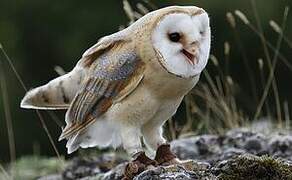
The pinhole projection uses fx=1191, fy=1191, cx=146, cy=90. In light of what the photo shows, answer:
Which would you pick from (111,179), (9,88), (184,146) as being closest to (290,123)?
(184,146)

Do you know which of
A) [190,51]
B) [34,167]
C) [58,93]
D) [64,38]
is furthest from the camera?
[64,38]

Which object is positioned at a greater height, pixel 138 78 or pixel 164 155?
pixel 138 78

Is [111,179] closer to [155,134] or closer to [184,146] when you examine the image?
[155,134]

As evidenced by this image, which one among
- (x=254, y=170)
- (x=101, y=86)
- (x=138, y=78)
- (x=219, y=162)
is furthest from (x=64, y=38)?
(x=254, y=170)

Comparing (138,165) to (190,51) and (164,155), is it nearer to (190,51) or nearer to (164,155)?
(164,155)

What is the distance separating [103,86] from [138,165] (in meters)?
0.42

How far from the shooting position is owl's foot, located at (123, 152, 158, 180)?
17.4 ft

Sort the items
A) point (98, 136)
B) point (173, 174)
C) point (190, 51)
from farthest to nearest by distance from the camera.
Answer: point (98, 136), point (190, 51), point (173, 174)

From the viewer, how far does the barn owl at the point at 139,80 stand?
5.21 metres

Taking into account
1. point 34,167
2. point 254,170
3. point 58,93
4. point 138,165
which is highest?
point 58,93

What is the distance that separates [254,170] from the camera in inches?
200

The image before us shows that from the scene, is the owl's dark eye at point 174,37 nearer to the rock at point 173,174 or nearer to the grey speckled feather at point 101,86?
the grey speckled feather at point 101,86

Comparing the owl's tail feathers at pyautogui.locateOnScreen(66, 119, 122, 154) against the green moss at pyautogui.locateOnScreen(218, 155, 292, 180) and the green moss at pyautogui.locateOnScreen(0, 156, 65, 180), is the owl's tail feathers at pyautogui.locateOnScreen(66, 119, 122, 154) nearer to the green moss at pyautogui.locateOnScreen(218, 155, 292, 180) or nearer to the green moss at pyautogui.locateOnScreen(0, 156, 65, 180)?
the green moss at pyautogui.locateOnScreen(218, 155, 292, 180)

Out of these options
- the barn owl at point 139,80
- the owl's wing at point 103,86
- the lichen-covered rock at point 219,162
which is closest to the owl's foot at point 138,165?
the barn owl at point 139,80
